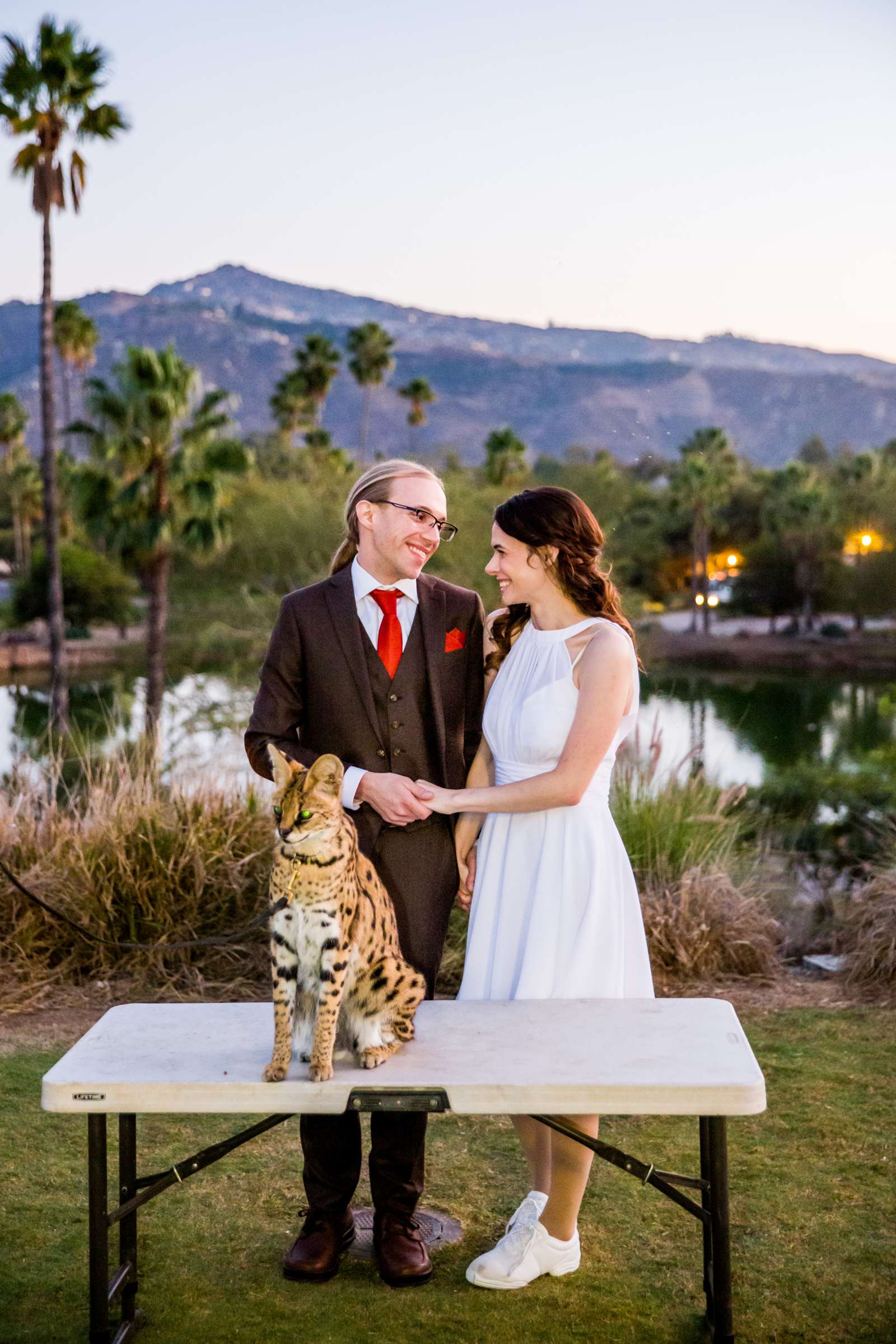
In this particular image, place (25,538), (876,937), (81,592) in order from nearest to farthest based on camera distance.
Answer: (876,937) → (81,592) → (25,538)

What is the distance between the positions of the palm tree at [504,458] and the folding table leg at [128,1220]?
48.8m

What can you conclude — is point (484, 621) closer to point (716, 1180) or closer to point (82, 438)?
point (716, 1180)

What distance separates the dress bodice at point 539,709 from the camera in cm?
354

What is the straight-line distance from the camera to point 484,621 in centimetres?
398

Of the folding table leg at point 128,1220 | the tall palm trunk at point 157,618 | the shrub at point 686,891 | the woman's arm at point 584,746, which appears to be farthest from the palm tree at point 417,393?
the folding table leg at point 128,1220

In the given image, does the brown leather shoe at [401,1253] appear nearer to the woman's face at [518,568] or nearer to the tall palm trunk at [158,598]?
the woman's face at [518,568]

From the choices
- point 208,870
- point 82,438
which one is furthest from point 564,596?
point 82,438

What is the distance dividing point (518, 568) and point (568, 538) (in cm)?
17

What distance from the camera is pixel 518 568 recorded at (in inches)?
143

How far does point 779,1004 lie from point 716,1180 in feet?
13.8

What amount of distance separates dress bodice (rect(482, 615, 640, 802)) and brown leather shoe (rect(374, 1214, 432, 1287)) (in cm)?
140

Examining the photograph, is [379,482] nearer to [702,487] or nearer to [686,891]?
[686,891]

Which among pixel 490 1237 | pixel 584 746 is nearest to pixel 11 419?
pixel 490 1237

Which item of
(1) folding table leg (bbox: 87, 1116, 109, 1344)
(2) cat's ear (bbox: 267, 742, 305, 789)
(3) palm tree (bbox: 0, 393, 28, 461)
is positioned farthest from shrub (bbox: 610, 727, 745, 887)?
(3) palm tree (bbox: 0, 393, 28, 461)
